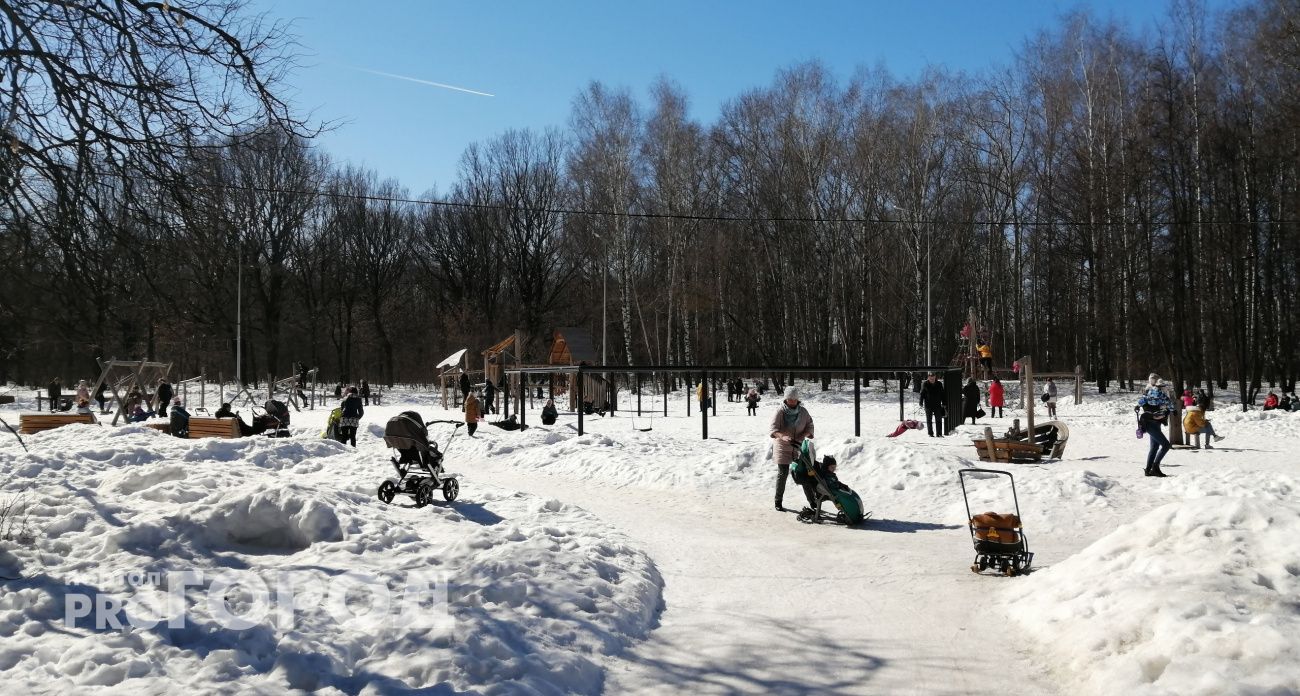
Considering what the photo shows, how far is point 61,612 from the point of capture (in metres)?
5.06

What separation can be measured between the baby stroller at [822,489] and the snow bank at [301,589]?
2698 millimetres

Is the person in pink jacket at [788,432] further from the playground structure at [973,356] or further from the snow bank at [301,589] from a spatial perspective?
the playground structure at [973,356]

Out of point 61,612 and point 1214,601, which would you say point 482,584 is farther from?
point 1214,601

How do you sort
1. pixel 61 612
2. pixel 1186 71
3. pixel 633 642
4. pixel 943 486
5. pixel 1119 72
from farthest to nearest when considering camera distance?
pixel 1119 72 < pixel 1186 71 < pixel 943 486 < pixel 633 642 < pixel 61 612

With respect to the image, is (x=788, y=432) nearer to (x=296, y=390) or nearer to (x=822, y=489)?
(x=822, y=489)

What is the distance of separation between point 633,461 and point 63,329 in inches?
372

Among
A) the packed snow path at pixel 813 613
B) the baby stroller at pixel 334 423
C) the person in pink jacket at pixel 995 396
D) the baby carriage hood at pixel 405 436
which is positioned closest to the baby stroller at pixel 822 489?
the packed snow path at pixel 813 613

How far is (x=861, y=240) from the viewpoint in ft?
147

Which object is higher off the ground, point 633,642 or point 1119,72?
point 1119,72

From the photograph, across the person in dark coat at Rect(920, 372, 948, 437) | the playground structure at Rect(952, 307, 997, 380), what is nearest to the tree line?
the playground structure at Rect(952, 307, 997, 380)

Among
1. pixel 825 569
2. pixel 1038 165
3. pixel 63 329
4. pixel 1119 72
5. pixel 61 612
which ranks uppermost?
pixel 1119 72

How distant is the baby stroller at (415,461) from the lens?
11.0 metres

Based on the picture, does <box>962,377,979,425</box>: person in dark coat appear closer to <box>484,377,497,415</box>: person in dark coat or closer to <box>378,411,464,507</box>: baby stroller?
<box>484,377,497,415</box>: person in dark coat

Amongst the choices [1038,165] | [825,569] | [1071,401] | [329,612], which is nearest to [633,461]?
[825,569]
